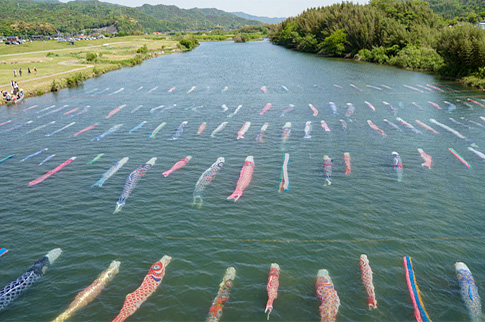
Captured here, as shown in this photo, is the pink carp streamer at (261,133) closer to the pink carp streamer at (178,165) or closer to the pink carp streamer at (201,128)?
the pink carp streamer at (201,128)

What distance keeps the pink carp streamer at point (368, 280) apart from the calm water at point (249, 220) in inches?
14.0

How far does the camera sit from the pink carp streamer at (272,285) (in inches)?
814

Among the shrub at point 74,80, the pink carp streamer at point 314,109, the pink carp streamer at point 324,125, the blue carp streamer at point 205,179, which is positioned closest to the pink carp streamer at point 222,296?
the blue carp streamer at point 205,179

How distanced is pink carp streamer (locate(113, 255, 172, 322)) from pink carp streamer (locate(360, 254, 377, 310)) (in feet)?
44.5

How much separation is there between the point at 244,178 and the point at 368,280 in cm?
1746

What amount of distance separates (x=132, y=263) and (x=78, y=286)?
146 inches

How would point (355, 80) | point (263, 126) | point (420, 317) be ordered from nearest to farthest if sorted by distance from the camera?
point (420, 317), point (263, 126), point (355, 80)

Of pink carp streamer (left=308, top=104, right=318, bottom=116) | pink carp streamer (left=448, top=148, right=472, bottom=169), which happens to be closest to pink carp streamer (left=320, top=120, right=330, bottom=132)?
pink carp streamer (left=308, top=104, right=318, bottom=116)

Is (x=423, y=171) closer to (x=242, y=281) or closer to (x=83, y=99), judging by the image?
(x=242, y=281)

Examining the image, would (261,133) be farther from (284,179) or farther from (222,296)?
(222,296)

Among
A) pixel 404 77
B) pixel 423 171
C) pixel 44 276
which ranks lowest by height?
pixel 44 276

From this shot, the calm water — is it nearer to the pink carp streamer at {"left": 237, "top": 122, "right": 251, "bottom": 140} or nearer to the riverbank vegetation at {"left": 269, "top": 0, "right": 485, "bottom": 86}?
the pink carp streamer at {"left": 237, "top": 122, "right": 251, "bottom": 140}

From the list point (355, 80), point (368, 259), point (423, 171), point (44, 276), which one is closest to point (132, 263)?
point (44, 276)

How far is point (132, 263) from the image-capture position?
25250 millimetres
